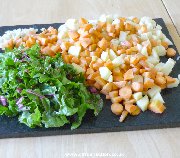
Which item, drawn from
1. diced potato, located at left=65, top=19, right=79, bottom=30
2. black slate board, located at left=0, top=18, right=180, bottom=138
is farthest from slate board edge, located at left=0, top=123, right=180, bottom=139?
diced potato, located at left=65, top=19, right=79, bottom=30

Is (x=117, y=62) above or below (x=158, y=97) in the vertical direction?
above

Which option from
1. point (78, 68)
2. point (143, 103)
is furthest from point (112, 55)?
point (143, 103)

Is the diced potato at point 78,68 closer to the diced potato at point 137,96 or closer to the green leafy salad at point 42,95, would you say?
the green leafy salad at point 42,95

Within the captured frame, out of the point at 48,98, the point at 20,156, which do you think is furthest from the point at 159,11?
the point at 20,156

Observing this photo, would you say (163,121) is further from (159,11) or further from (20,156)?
(159,11)

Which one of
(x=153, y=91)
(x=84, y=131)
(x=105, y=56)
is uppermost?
(x=105, y=56)

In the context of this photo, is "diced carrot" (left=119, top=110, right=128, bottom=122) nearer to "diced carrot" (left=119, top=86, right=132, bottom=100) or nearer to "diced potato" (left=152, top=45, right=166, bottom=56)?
"diced carrot" (left=119, top=86, right=132, bottom=100)

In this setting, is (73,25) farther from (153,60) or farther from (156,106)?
(156,106)
